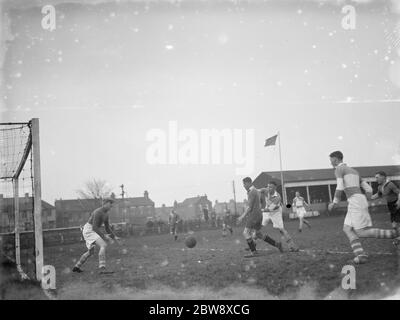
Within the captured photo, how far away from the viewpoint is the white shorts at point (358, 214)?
6094 mm

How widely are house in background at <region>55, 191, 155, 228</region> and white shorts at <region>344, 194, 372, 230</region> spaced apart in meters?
30.2

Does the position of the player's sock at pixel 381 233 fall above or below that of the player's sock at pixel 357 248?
above

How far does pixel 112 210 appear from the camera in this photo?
3672cm

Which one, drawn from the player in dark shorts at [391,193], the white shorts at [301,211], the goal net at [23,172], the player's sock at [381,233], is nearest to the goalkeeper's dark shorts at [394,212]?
the player in dark shorts at [391,193]

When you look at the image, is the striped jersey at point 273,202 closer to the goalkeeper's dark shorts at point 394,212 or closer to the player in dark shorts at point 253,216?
the player in dark shorts at point 253,216

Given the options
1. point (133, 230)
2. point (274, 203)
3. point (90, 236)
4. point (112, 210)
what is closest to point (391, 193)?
point (274, 203)

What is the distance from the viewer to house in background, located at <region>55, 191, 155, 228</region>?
35812 mm

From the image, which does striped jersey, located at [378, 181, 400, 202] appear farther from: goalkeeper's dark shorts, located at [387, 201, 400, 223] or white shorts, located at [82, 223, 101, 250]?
white shorts, located at [82, 223, 101, 250]

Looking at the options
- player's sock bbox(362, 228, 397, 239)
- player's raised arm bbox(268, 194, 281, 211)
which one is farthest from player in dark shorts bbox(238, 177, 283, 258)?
player's sock bbox(362, 228, 397, 239)

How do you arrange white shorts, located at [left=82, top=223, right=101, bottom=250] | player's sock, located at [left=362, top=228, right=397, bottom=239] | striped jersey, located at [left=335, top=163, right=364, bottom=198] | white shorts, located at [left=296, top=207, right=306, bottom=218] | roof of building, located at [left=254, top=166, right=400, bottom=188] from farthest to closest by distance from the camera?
1. roof of building, located at [left=254, top=166, right=400, bottom=188]
2. white shorts, located at [left=296, top=207, right=306, bottom=218]
3. white shorts, located at [left=82, top=223, right=101, bottom=250]
4. striped jersey, located at [left=335, top=163, right=364, bottom=198]
5. player's sock, located at [left=362, top=228, right=397, bottom=239]

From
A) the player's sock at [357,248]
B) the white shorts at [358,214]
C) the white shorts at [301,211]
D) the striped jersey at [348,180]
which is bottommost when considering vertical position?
the player's sock at [357,248]

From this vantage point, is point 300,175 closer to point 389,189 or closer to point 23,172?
point 389,189

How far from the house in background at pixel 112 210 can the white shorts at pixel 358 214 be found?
1190 inches

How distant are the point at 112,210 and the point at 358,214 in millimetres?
32804
